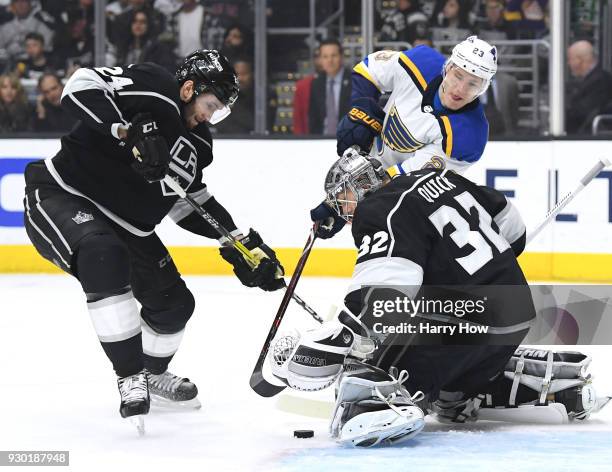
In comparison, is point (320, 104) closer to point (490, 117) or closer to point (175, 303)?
point (490, 117)

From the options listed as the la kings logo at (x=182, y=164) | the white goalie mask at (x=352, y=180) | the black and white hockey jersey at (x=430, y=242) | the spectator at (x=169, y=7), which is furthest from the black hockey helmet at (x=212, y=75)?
the spectator at (x=169, y=7)

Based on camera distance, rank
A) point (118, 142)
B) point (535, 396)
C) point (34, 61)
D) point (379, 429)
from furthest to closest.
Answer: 1. point (34, 61)
2. point (118, 142)
3. point (535, 396)
4. point (379, 429)

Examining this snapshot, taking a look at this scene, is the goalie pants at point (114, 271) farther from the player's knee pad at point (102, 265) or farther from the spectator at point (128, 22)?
the spectator at point (128, 22)

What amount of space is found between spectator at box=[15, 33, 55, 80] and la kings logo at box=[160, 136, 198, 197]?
11.9ft

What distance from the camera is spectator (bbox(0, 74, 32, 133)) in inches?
266

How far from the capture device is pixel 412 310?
2.96 metres

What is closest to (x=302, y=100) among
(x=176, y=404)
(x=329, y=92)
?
(x=329, y=92)

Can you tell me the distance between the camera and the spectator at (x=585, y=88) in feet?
20.6

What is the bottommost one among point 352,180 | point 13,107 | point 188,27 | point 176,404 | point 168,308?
point 176,404

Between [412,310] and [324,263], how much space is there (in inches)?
136

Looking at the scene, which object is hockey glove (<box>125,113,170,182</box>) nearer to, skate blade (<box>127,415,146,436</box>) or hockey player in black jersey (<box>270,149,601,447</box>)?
hockey player in black jersey (<box>270,149,601,447</box>)

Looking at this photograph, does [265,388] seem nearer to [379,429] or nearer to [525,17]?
[379,429]

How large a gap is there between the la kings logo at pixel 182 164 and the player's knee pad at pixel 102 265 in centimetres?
40

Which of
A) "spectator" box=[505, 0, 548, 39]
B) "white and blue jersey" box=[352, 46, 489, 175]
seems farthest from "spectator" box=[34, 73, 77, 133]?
"white and blue jersey" box=[352, 46, 489, 175]
